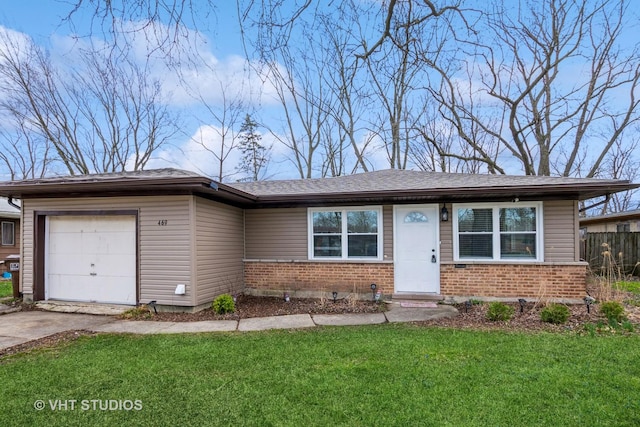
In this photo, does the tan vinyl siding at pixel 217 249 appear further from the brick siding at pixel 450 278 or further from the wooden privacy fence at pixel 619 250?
the wooden privacy fence at pixel 619 250

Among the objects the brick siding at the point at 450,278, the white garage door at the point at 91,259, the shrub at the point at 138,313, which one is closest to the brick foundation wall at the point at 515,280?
the brick siding at the point at 450,278

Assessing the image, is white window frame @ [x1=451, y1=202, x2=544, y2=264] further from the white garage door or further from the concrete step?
the white garage door

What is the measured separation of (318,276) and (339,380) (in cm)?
509

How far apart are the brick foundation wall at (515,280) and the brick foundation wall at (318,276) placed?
4.52 ft

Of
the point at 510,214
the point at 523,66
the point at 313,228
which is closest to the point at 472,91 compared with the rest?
the point at 523,66

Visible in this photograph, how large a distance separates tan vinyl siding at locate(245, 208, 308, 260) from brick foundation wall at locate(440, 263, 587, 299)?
134 inches

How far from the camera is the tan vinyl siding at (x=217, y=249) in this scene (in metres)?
7.36

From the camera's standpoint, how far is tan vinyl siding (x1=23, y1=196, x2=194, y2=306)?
281 inches

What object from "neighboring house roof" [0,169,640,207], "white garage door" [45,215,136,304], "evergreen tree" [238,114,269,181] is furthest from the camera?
"evergreen tree" [238,114,269,181]

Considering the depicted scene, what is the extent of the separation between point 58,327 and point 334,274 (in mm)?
5402

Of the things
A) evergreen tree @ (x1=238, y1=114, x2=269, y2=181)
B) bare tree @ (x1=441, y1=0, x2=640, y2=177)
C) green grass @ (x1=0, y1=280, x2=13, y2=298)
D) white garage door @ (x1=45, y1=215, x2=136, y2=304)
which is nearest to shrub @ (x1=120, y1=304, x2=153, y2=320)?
white garage door @ (x1=45, y1=215, x2=136, y2=304)

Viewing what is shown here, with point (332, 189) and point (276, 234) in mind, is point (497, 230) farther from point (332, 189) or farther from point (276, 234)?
point (276, 234)

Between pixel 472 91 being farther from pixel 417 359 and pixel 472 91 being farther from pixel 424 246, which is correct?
pixel 417 359
